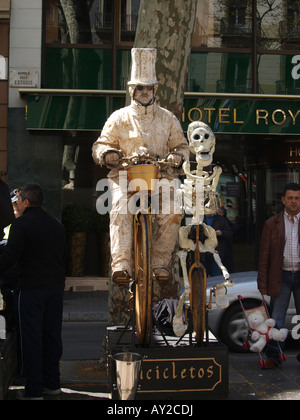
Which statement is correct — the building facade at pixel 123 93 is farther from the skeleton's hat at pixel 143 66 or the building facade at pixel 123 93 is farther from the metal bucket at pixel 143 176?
the metal bucket at pixel 143 176

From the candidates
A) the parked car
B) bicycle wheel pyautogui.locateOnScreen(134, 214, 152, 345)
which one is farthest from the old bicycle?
the parked car

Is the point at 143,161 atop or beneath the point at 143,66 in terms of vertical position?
beneath

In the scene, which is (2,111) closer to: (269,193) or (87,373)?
(269,193)

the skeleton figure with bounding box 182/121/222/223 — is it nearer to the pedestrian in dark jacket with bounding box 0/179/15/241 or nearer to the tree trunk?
the pedestrian in dark jacket with bounding box 0/179/15/241

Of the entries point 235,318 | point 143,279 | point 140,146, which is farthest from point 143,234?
point 235,318

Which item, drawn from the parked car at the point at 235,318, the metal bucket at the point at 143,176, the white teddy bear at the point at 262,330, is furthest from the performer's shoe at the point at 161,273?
the parked car at the point at 235,318

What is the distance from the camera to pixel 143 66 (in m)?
5.69

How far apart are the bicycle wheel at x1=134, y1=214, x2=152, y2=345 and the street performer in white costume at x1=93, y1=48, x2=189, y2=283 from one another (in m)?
0.13

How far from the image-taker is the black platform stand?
17.4ft

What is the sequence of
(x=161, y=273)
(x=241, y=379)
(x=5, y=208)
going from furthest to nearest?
(x=241, y=379) → (x=161, y=273) → (x=5, y=208)

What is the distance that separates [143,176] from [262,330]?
2711 mm

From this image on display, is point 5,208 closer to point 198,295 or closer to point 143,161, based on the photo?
point 143,161

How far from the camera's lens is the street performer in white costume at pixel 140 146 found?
220 inches

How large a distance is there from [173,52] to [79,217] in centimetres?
649
